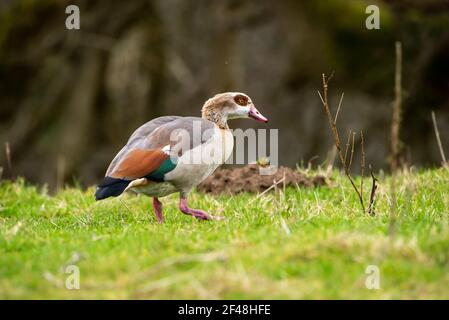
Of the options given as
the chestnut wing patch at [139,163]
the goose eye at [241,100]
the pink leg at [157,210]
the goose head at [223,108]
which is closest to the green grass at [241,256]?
the pink leg at [157,210]

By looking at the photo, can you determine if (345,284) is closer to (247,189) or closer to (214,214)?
(214,214)

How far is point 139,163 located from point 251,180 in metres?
2.33

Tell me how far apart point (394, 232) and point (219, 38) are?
412 inches

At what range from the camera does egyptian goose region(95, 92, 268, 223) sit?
7.43 m

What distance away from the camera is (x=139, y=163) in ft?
24.5

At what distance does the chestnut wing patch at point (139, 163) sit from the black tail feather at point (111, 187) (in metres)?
0.04

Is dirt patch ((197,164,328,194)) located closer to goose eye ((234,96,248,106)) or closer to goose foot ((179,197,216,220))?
goose eye ((234,96,248,106))

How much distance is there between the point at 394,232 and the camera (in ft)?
20.8

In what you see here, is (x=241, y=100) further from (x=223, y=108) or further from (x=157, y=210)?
(x=157, y=210)

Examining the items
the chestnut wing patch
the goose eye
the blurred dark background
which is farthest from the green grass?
the blurred dark background

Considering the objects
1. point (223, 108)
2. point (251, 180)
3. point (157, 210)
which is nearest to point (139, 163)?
point (157, 210)
